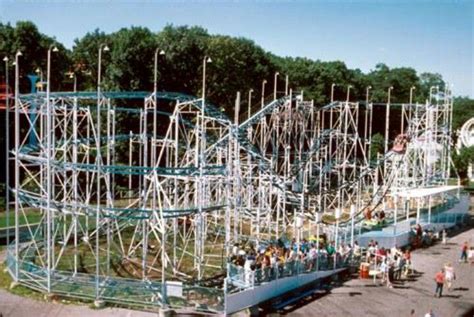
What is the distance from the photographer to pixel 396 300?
2364 cm

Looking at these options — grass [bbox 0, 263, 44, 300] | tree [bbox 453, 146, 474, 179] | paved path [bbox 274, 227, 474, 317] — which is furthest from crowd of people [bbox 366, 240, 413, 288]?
tree [bbox 453, 146, 474, 179]

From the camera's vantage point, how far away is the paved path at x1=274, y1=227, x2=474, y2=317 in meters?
21.9

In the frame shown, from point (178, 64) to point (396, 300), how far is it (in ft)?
120

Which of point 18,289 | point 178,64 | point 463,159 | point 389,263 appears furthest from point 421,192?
point 463,159

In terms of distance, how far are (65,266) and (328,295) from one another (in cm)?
1126

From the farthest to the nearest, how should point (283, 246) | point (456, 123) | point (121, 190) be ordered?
point (456, 123)
point (121, 190)
point (283, 246)

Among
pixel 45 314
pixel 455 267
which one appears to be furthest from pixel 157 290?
pixel 455 267

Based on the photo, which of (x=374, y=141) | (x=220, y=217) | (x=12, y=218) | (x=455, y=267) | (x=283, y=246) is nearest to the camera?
(x=283, y=246)

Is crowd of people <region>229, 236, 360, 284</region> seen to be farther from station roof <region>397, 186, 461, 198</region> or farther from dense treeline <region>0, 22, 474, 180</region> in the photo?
dense treeline <region>0, 22, 474, 180</region>

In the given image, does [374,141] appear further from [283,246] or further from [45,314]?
[45,314]

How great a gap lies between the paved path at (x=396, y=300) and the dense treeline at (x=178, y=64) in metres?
30.7

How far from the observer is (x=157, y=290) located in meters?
20.4

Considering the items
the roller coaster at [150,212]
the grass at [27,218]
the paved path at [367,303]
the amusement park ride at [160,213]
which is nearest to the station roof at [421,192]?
the amusement park ride at [160,213]

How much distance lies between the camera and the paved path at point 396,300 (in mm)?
21906
